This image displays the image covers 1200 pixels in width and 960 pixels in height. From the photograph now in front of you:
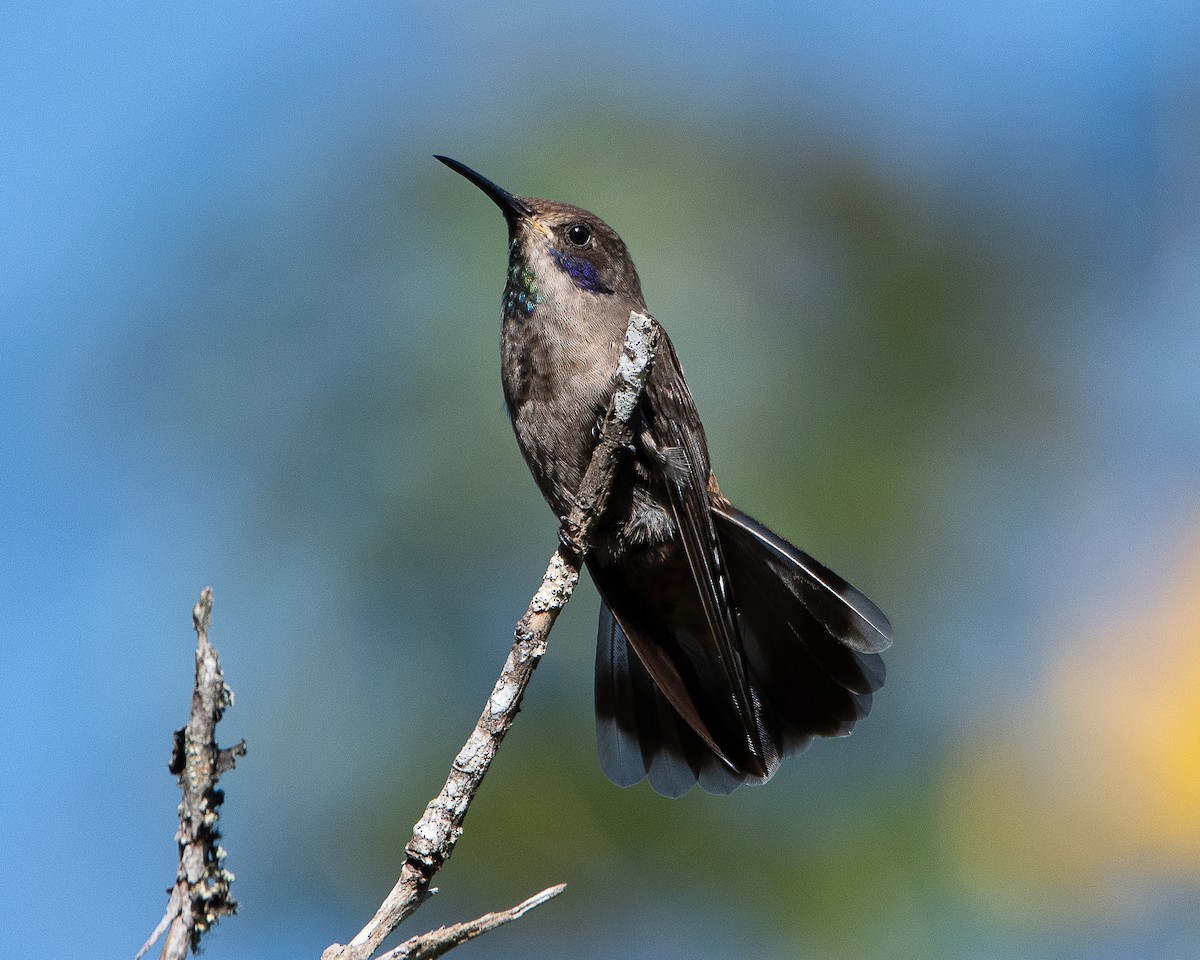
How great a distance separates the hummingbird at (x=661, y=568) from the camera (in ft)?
14.0

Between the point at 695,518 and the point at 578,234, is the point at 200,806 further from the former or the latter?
the point at 578,234

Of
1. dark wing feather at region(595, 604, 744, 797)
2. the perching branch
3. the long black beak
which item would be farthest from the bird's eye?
the perching branch

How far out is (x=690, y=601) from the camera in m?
4.51

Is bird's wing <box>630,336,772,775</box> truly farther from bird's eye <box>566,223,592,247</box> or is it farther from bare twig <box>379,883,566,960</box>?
bare twig <box>379,883,566,960</box>

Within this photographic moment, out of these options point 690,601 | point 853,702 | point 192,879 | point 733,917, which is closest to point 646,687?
point 690,601

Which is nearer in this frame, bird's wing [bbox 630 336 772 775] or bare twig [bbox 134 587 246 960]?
bare twig [bbox 134 587 246 960]

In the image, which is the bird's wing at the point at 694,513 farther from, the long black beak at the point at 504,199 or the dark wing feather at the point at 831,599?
the long black beak at the point at 504,199

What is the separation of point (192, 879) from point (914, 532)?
177 inches

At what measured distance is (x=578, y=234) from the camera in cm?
480

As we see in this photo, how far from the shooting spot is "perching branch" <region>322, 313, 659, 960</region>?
87.4 inches

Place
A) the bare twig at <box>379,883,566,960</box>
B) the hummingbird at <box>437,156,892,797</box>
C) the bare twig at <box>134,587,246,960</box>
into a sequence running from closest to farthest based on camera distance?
the bare twig at <box>134,587,246,960</box>
the bare twig at <box>379,883,566,960</box>
the hummingbird at <box>437,156,892,797</box>

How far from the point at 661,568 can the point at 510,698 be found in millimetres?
1808

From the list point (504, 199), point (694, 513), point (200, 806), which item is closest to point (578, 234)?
point (504, 199)

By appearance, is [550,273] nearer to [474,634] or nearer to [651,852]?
[474,634]
